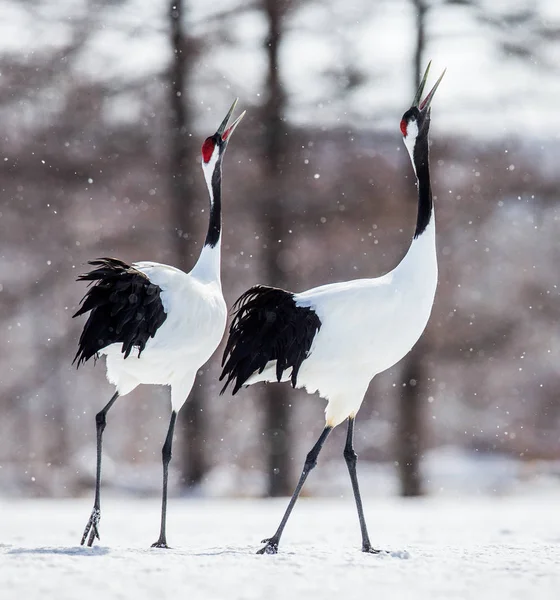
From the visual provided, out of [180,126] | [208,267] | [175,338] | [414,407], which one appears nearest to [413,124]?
[208,267]

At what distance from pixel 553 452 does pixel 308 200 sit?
5289 millimetres

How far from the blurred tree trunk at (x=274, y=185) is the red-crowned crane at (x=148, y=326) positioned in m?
4.67

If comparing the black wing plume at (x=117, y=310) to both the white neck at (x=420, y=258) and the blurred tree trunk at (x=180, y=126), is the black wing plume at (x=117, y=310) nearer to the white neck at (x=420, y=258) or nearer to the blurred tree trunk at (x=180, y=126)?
the white neck at (x=420, y=258)

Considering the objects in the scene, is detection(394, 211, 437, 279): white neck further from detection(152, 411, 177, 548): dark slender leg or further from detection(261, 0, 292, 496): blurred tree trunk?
detection(261, 0, 292, 496): blurred tree trunk

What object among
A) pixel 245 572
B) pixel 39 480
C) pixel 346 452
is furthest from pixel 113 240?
pixel 245 572

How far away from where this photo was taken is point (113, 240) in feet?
39.1

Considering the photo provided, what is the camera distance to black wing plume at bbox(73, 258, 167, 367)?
19.6 ft

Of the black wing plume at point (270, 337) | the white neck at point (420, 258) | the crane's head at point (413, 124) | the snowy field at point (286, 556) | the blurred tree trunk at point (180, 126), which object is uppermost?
the blurred tree trunk at point (180, 126)

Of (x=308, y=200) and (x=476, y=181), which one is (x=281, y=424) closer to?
(x=308, y=200)

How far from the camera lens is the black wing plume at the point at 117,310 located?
5961 mm

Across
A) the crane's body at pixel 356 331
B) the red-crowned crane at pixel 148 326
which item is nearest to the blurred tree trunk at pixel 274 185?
the red-crowned crane at pixel 148 326

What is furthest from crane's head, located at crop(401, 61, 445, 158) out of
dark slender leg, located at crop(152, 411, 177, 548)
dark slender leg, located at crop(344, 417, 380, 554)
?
dark slender leg, located at crop(152, 411, 177, 548)

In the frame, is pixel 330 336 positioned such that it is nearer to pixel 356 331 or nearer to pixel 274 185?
pixel 356 331

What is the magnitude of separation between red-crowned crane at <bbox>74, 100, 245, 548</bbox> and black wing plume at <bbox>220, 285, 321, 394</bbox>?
1.53 feet
